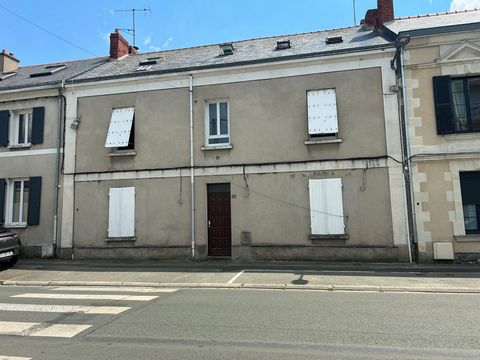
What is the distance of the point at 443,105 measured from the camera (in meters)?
11.6

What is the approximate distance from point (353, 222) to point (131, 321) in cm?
795

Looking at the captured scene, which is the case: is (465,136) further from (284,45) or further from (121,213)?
(121,213)

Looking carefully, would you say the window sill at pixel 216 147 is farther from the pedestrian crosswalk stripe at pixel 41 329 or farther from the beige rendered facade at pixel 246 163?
the pedestrian crosswalk stripe at pixel 41 329

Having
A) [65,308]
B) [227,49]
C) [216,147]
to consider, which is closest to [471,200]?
[216,147]

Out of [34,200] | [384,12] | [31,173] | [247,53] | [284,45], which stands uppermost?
[384,12]

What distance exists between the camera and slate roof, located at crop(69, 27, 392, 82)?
42.6 ft

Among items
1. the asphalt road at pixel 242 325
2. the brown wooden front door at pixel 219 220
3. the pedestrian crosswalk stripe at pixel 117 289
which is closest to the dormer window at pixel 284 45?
the brown wooden front door at pixel 219 220

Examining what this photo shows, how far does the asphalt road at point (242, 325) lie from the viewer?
183 inches

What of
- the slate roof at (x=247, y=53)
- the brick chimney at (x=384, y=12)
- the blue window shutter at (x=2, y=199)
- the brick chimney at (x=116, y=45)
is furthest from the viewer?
the brick chimney at (x=116, y=45)

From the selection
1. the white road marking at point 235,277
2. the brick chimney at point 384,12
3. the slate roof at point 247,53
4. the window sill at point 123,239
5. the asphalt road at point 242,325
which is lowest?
the asphalt road at point 242,325

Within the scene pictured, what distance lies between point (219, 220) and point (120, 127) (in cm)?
487

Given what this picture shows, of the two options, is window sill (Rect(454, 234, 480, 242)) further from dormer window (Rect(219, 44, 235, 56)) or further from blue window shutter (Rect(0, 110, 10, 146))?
blue window shutter (Rect(0, 110, 10, 146))

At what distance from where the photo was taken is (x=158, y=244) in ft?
43.4

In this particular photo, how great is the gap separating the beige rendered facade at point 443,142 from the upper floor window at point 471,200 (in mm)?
26
